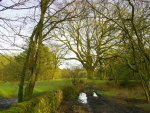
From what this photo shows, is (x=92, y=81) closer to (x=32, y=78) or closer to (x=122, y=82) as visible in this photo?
(x=122, y=82)

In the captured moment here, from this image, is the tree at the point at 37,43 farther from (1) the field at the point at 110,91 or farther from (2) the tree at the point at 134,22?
(1) the field at the point at 110,91

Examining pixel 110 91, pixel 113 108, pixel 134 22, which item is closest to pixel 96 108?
pixel 113 108

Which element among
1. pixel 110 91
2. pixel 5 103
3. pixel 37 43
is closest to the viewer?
pixel 37 43

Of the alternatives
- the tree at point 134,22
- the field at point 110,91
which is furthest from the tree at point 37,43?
the field at point 110,91

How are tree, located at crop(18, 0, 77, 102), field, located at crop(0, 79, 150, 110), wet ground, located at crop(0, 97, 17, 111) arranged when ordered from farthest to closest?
1. field, located at crop(0, 79, 150, 110)
2. wet ground, located at crop(0, 97, 17, 111)
3. tree, located at crop(18, 0, 77, 102)

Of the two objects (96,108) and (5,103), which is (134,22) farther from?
(5,103)

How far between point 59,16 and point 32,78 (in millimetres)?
4753

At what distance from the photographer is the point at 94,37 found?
60.5 metres

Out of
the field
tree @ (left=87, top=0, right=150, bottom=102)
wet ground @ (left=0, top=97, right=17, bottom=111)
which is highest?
tree @ (left=87, top=0, right=150, bottom=102)

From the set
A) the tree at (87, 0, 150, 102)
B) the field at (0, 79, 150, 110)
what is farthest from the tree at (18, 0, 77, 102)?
the field at (0, 79, 150, 110)

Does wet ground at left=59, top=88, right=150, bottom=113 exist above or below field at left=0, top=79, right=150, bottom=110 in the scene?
below

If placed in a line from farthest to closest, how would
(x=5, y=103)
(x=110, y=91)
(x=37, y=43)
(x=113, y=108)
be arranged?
(x=110, y=91), (x=5, y=103), (x=113, y=108), (x=37, y=43)

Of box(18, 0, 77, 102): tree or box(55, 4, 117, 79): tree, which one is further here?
box(55, 4, 117, 79): tree

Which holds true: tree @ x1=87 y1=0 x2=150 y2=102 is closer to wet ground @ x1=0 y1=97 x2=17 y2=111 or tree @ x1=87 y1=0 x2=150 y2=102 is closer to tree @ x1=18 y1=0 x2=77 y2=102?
tree @ x1=18 y1=0 x2=77 y2=102
